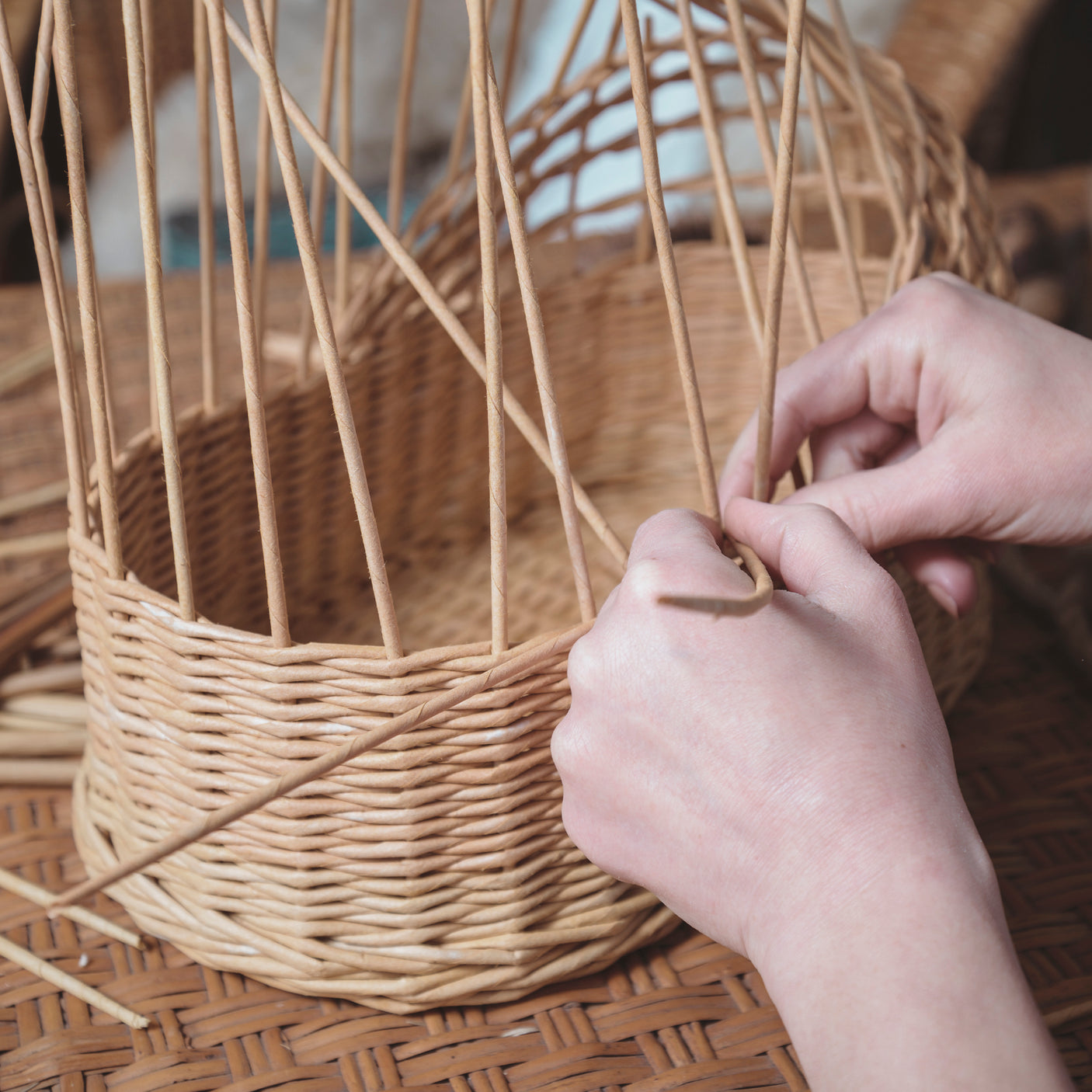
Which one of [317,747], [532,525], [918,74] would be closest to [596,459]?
[532,525]

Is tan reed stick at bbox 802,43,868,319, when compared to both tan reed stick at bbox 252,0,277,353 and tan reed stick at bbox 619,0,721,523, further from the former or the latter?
tan reed stick at bbox 252,0,277,353

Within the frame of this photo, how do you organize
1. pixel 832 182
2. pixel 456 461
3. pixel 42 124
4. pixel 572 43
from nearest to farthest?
1. pixel 42 124
2. pixel 832 182
3. pixel 572 43
4. pixel 456 461

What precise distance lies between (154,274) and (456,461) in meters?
0.38

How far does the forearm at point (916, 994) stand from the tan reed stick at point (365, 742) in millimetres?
108

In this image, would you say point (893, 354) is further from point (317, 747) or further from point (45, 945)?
point (45, 945)

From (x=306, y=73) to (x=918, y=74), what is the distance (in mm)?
711

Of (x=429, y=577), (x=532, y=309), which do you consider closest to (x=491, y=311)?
(x=532, y=309)

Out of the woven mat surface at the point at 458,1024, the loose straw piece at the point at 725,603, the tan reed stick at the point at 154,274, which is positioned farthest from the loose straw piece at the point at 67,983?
the loose straw piece at the point at 725,603

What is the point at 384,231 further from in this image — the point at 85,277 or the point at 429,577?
the point at 429,577

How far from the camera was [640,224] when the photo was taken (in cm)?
72

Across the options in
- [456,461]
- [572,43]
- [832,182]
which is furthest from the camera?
[456,461]

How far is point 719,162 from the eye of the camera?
400 mm

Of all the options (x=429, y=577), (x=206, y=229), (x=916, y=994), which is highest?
(x=206, y=229)

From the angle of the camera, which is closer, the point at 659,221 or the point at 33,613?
the point at 659,221
